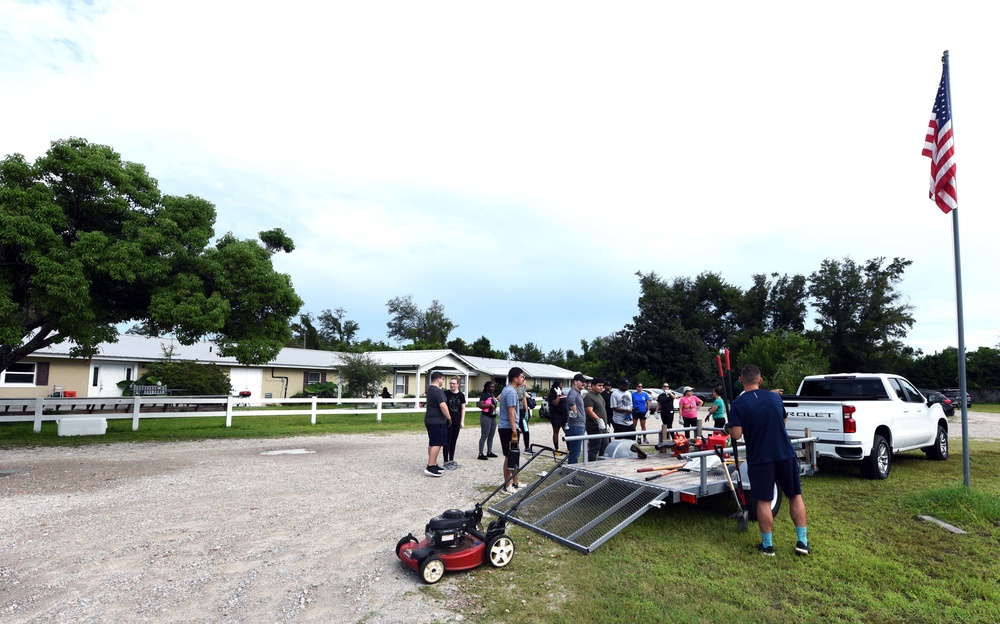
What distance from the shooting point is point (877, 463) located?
8.45 metres

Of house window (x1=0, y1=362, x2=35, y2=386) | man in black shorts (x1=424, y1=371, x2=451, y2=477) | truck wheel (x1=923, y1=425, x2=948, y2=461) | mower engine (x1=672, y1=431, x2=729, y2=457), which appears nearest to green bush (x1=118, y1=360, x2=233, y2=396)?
house window (x1=0, y1=362, x2=35, y2=386)

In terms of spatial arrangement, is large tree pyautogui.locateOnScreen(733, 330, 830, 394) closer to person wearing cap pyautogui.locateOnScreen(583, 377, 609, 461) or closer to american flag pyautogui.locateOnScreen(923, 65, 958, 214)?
person wearing cap pyautogui.locateOnScreen(583, 377, 609, 461)

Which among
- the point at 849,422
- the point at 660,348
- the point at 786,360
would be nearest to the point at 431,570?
the point at 849,422

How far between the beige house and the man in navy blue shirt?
62.4 ft

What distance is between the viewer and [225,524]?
6113 millimetres

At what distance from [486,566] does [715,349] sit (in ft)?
201

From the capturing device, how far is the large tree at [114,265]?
11.4 meters

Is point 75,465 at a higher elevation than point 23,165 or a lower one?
lower

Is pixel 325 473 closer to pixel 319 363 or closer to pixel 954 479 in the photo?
pixel 954 479

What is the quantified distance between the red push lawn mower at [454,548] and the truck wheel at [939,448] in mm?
10192

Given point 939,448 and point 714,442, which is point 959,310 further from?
point 939,448

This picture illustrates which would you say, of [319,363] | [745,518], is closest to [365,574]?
[745,518]

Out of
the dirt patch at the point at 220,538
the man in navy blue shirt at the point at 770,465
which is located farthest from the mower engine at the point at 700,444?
the dirt patch at the point at 220,538

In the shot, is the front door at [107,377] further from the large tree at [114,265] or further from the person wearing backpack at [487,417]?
the person wearing backpack at [487,417]
